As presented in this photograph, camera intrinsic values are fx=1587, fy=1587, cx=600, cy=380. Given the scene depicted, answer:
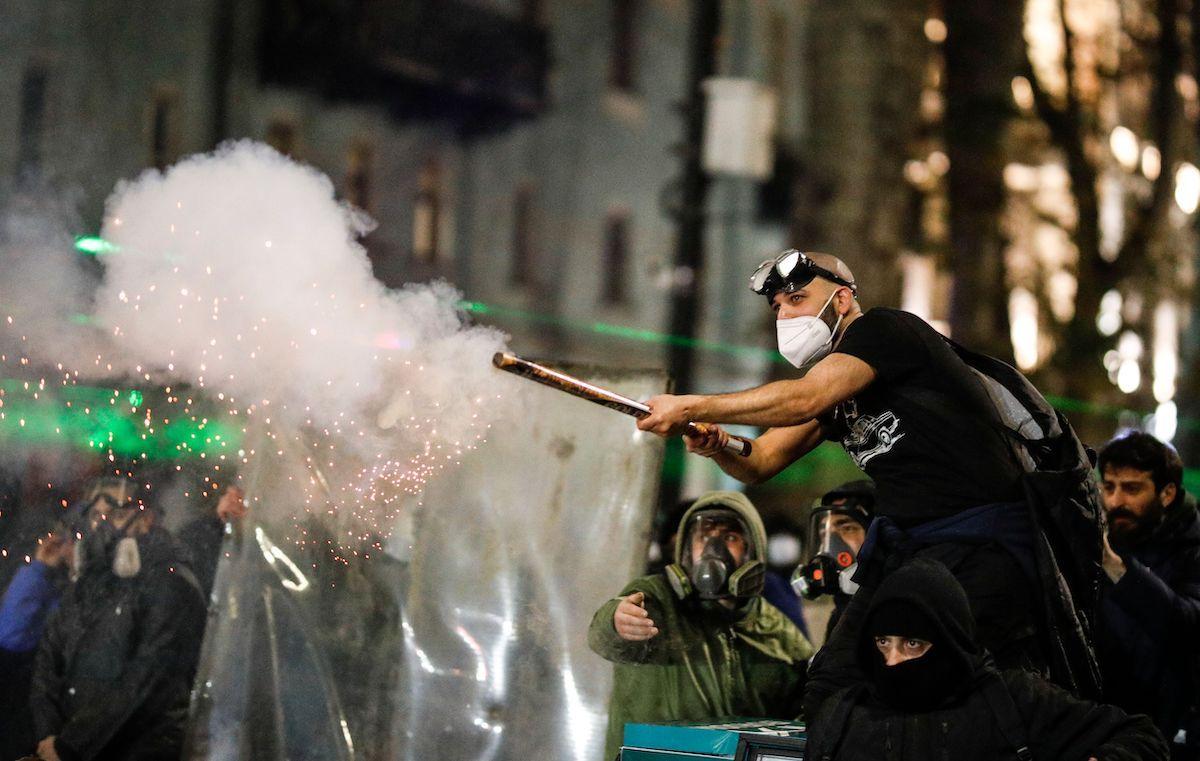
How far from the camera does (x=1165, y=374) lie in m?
33.0

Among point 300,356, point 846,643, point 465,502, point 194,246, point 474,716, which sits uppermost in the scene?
point 194,246

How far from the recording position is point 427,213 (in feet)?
81.0

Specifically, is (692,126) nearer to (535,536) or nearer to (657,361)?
(535,536)

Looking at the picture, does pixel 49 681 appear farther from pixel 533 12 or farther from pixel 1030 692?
pixel 533 12

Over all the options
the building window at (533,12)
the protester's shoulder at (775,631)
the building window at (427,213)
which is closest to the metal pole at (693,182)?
the protester's shoulder at (775,631)

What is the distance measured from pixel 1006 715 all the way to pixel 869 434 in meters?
0.94

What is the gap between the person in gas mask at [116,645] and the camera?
530 centimetres

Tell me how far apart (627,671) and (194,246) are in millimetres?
2113

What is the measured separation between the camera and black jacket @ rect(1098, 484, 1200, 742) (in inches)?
209

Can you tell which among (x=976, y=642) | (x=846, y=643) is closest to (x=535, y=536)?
(x=846, y=643)

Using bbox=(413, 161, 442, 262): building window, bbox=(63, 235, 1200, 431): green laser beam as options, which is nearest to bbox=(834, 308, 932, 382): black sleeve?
bbox=(63, 235, 1200, 431): green laser beam

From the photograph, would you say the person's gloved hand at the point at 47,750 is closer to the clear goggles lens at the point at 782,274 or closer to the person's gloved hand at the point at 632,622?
the person's gloved hand at the point at 632,622

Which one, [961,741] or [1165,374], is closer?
[961,741]

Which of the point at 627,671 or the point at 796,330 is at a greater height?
the point at 796,330
